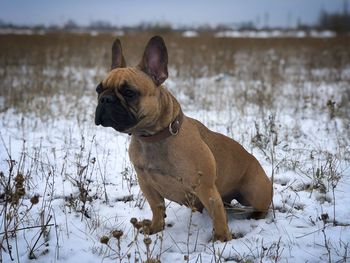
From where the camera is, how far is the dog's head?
2.62m

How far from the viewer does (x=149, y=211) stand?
343cm

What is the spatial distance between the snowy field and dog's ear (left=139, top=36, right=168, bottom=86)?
3.68 ft

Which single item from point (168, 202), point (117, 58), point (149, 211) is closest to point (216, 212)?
point (149, 211)

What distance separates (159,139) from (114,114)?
389mm

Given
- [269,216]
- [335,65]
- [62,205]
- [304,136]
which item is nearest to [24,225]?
[62,205]

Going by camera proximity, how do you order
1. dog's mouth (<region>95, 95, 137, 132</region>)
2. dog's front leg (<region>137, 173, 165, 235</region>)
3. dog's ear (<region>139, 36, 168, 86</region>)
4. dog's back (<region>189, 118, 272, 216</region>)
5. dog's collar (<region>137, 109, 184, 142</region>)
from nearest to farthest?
dog's mouth (<region>95, 95, 137, 132</region>) → dog's collar (<region>137, 109, 184, 142</region>) → dog's ear (<region>139, 36, 168, 86</region>) → dog's front leg (<region>137, 173, 165, 235</region>) → dog's back (<region>189, 118, 272, 216</region>)

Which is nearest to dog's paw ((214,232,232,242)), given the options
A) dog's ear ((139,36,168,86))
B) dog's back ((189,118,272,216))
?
dog's back ((189,118,272,216))

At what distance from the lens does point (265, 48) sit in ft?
58.8

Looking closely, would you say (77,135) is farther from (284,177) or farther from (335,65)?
(335,65)

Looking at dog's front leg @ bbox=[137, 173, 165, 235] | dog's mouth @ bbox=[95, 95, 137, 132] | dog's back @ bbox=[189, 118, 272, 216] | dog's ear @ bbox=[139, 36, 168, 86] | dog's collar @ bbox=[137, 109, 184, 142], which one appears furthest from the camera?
dog's back @ bbox=[189, 118, 272, 216]

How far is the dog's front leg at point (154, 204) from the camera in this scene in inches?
118

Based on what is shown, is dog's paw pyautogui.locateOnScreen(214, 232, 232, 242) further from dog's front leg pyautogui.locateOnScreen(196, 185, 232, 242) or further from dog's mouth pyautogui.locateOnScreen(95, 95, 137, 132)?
dog's mouth pyautogui.locateOnScreen(95, 95, 137, 132)

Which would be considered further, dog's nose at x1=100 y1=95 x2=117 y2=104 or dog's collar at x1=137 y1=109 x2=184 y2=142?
dog's collar at x1=137 y1=109 x2=184 y2=142

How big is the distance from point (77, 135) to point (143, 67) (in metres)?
2.90
